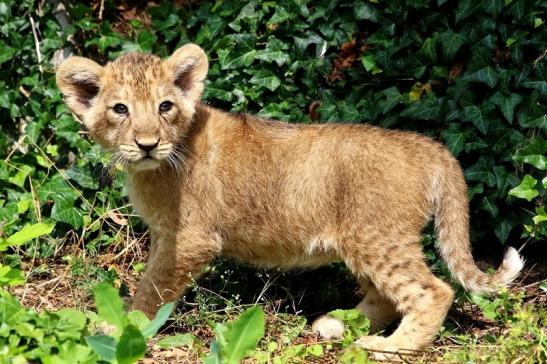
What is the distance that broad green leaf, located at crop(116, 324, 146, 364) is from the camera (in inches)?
186

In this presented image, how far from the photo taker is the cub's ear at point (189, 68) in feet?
22.3

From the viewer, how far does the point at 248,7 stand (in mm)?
8625

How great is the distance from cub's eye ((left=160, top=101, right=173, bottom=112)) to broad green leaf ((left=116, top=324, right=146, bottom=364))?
7.43ft

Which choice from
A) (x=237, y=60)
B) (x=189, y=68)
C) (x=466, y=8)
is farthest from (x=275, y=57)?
(x=466, y=8)

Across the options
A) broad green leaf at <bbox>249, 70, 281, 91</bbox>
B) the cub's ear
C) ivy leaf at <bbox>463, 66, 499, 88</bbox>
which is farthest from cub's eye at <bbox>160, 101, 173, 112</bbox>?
ivy leaf at <bbox>463, 66, 499, 88</bbox>

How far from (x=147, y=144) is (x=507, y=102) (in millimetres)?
3074

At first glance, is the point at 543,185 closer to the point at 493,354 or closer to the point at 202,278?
the point at 493,354

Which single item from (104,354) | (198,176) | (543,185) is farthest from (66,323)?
(543,185)

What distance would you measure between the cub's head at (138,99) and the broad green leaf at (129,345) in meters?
1.90

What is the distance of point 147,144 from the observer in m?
6.33

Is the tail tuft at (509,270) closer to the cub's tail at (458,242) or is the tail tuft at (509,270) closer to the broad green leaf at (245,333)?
the cub's tail at (458,242)

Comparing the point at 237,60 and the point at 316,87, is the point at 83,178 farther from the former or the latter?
the point at 316,87

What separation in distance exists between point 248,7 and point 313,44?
76 cm

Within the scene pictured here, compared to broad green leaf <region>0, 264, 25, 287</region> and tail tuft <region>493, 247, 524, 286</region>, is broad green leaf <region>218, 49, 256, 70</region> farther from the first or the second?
broad green leaf <region>0, 264, 25, 287</region>
